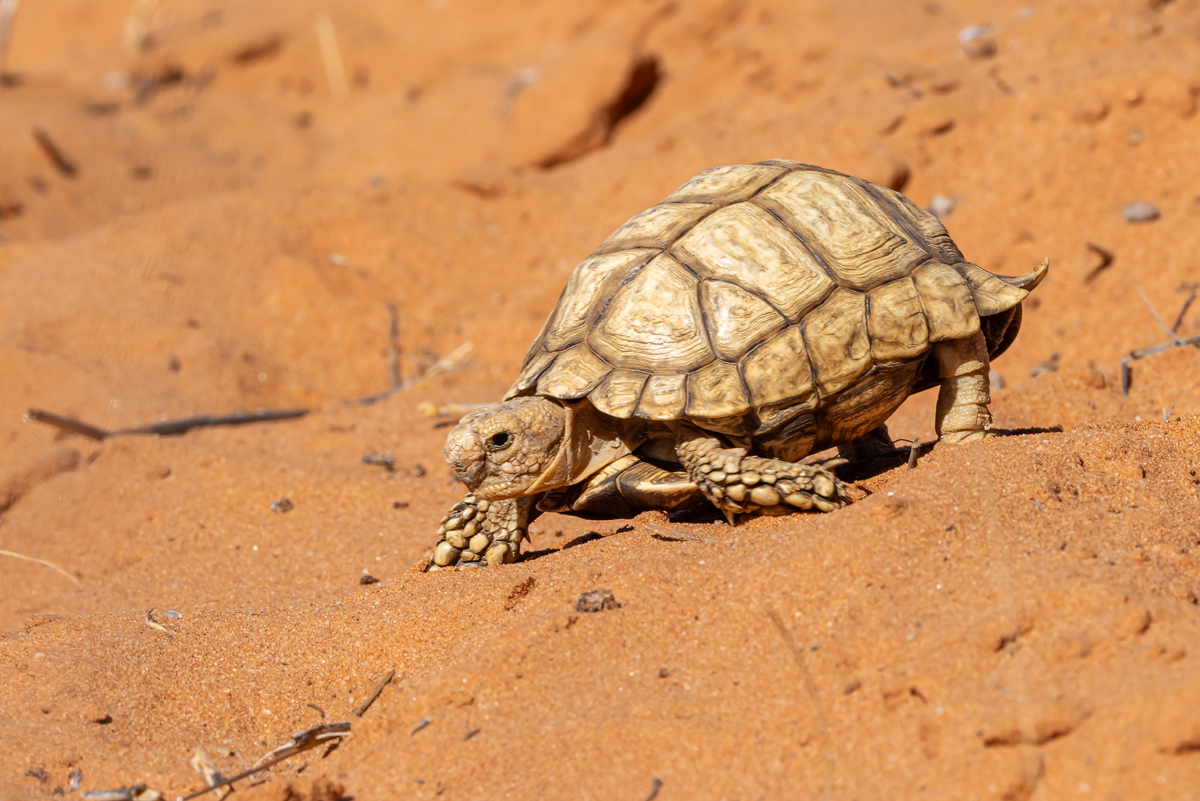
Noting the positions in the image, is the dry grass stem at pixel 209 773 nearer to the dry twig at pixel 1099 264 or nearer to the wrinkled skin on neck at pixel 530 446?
the wrinkled skin on neck at pixel 530 446

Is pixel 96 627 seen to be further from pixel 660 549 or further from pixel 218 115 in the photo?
pixel 218 115

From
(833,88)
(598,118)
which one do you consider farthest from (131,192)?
(833,88)

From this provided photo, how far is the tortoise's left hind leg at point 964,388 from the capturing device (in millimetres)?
3912

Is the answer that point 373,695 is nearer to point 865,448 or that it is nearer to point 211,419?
point 865,448

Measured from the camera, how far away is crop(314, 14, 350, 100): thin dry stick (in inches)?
528

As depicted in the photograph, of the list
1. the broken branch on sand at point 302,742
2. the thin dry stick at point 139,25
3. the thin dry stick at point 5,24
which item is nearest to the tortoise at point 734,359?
the broken branch on sand at point 302,742

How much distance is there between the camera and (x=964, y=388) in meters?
3.92

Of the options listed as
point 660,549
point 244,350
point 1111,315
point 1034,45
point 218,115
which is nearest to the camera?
point 660,549

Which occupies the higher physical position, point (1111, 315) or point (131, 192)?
point (131, 192)

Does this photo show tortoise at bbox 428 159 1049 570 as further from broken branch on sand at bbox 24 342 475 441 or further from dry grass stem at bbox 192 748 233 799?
broken branch on sand at bbox 24 342 475 441

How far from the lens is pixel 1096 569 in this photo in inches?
111

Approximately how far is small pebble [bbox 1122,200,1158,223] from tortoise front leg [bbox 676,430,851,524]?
4.51 m

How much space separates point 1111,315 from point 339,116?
991 cm

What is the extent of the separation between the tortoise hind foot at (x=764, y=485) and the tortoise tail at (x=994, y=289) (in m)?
0.97
